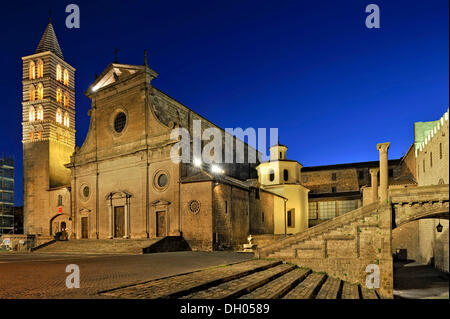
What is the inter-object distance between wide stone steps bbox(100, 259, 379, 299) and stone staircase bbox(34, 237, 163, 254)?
11.7 meters

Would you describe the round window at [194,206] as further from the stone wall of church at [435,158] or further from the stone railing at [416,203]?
the stone wall of church at [435,158]

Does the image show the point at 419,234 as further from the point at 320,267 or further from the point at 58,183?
the point at 58,183

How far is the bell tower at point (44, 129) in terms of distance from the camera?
37625 mm

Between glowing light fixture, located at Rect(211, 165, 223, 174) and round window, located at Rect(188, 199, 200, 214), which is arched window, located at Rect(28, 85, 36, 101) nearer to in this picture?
glowing light fixture, located at Rect(211, 165, 223, 174)

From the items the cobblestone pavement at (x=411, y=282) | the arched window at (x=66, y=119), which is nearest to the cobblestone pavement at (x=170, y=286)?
the cobblestone pavement at (x=411, y=282)

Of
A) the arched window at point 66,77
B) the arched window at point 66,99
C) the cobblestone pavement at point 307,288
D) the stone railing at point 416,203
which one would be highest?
the arched window at point 66,77

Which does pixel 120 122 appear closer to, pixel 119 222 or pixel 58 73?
pixel 119 222

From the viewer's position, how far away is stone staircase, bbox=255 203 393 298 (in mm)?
15883

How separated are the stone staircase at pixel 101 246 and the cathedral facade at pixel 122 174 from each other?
9.68 ft

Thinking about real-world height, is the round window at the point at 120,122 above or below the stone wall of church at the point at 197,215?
above

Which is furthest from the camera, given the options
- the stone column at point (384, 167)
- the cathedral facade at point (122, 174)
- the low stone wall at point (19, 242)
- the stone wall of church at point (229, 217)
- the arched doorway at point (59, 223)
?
the arched doorway at point (59, 223)

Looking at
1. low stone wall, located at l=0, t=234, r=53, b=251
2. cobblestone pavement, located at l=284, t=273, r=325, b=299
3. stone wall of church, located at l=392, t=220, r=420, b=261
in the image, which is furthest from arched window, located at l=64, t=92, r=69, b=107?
stone wall of church, located at l=392, t=220, r=420, b=261
